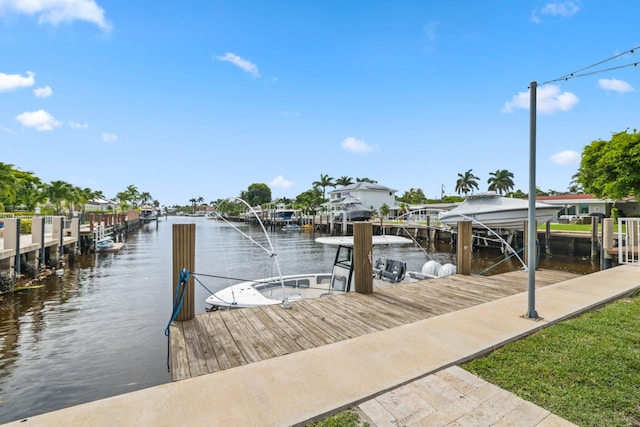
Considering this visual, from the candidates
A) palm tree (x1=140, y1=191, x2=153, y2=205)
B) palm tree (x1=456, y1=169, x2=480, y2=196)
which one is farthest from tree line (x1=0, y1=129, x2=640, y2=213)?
palm tree (x1=140, y1=191, x2=153, y2=205)

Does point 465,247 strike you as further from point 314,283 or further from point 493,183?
point 493,183

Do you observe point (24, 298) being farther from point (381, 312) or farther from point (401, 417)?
point (401, 417)

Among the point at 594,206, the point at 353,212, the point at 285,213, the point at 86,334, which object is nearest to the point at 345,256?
the point at 86,334

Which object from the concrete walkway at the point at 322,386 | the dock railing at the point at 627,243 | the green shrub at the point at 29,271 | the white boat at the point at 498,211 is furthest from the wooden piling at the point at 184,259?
the white boat at the point at 498,211

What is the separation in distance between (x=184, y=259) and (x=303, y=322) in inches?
92.5

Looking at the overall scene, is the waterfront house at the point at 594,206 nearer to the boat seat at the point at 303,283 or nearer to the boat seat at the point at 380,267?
the boat seat at the point at 380,267

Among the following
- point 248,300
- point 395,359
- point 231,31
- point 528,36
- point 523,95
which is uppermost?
point 231,31

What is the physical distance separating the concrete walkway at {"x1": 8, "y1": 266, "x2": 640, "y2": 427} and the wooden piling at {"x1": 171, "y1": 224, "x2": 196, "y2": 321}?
2.09 m

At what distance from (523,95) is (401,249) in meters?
29.6

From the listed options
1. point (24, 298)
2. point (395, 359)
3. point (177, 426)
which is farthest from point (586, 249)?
point (24, 298)

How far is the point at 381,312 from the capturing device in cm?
616

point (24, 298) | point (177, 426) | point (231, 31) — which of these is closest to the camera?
point (177, 426)

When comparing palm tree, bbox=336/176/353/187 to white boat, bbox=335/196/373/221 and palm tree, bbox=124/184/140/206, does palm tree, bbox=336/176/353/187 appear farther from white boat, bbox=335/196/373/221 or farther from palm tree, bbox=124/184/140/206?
palm tree, bbox=124/184/140/206

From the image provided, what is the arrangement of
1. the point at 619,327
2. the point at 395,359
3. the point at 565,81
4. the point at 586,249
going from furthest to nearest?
the point at 586,249 → the point at 565,81 → the point at 619,327 → the point at 395,359
